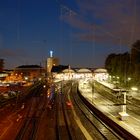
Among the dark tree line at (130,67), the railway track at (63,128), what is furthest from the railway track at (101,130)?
the dark tree line at (130,67)

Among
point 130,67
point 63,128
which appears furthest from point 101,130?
point 130,67

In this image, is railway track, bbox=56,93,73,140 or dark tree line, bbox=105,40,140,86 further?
dark tree line, bbox=105,40,140,86

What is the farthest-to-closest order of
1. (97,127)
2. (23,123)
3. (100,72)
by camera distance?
(100,72)
(23,123)
(97,127)

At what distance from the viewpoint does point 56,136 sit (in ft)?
94.6

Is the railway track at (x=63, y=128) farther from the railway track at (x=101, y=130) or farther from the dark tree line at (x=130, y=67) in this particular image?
the dark tree line at (x=130, y=67)

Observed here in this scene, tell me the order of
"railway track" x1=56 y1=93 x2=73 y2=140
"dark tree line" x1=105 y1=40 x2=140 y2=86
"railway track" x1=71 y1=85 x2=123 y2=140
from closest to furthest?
"railway track" x1=71 y1=85 x2=123 y2=140 → "railway track" x1=56 y1=93 x2=73 y2=140 → "dark tree line" x1=105 y1=40 x2=140 y2=86

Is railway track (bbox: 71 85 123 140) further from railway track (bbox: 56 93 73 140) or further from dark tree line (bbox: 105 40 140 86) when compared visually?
dark tree line (bbox: 105 40 140 86)

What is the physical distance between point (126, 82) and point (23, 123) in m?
48.5

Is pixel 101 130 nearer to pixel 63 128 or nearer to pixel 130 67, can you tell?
pixel 63 128

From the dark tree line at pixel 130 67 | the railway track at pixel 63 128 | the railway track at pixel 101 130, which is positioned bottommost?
the railway track at pixel 63 128

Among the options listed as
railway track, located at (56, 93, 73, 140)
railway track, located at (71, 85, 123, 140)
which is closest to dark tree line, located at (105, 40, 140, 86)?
railway track, located at (56, 93, 73, 140)

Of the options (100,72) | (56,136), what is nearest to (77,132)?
(56,136)

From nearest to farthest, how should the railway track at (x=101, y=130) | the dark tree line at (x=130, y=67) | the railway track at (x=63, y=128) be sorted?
the railway track at (x=101, y=130), the railway track at (x=63, y=128), the dark tree line at (x=130, y=67)

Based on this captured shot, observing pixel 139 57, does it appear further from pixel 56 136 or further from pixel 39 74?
pixel 39 74
